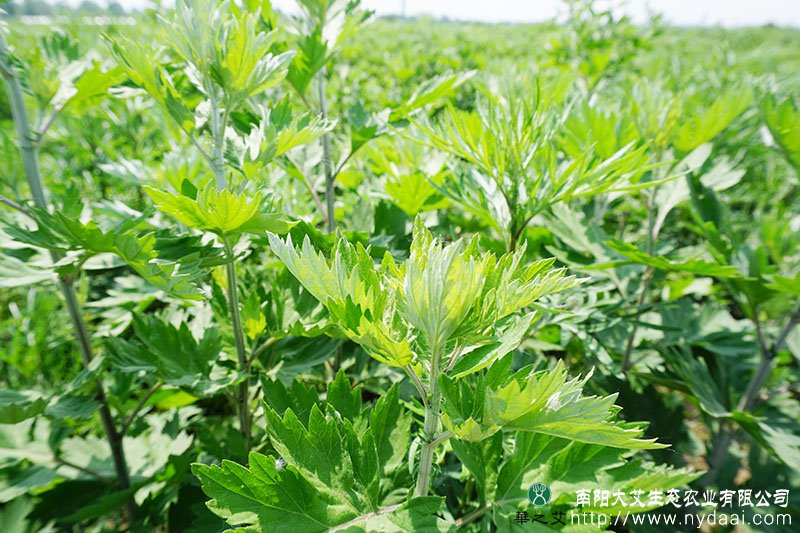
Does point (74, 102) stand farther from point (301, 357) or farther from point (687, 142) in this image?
point (687, 142)

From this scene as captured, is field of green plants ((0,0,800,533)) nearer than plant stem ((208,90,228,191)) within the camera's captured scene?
Yes

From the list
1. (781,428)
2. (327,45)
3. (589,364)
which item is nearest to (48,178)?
(327,45)

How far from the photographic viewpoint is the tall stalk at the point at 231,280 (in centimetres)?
77

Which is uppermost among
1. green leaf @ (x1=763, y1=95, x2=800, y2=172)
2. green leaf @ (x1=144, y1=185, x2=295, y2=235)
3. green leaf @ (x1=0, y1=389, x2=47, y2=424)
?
green leaf @ (x1=144, y1=185, x2=295, y2=235)

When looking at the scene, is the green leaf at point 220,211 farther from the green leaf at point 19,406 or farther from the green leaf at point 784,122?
the green leaf at point 784,122

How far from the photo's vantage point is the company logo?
67 cm

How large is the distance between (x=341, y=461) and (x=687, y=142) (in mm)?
1080

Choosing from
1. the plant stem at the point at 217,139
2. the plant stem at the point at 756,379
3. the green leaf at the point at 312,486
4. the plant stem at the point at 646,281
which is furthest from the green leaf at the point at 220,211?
the plant stem at the point at 756,379

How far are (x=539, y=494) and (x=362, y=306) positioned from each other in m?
0.39

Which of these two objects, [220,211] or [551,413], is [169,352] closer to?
[220,211]

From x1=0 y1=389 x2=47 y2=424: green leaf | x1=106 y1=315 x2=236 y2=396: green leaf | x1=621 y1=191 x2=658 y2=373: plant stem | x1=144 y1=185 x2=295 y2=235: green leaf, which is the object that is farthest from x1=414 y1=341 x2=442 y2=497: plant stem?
x1=621 y1=191 x2=658 y2=373: plant stem

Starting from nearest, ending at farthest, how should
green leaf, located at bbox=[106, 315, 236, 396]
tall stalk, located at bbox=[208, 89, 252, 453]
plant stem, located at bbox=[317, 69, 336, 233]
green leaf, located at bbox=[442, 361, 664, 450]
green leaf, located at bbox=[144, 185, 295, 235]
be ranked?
green leaf, located at bbox=[442, 361, 664, 450] < green leaf, located at bbox=[144, 185, 295, 235] < tall stalk, located at bbox=[208, 89, 252, 453] < green leaf, located at bbox=[106, 315, 236, 396] < plant stem, located at bbox=[317, 69, 336, 233]

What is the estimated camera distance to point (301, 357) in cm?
93

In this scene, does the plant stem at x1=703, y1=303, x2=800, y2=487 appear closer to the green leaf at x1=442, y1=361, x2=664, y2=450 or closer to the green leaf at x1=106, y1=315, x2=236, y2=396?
the green leaf at x1=442, y1=361, x2=664, y2=450
